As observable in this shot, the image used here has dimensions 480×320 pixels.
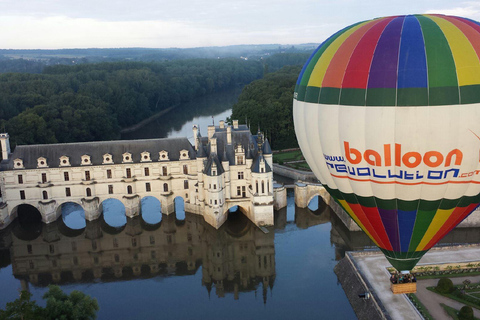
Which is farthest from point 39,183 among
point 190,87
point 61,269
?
point 190,87

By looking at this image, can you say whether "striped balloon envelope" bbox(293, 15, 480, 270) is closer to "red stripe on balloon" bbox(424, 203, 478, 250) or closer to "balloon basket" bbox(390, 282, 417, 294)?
"red stripe on balloon" bbox(424, 203, 478, 250)

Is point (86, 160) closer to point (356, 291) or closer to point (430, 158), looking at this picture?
point (356, 291)

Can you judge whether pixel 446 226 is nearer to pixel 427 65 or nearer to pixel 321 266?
pixel 427 65

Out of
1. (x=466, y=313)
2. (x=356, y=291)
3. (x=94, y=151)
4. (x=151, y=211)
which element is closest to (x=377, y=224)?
(x=466, y=313)

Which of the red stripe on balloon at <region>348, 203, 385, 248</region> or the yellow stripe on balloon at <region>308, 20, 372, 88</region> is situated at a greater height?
the yellow stripe on balloon at <region>308, 20, 372, 88</region>

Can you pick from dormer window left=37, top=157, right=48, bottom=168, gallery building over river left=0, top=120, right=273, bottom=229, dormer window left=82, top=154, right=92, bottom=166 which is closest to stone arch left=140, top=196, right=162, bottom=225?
gallery building over river left=0, top=120, right=273, bottom=229

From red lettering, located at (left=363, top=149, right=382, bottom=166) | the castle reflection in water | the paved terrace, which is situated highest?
red lettering, located at (left=363, top=149, right=382, bottom=166)
